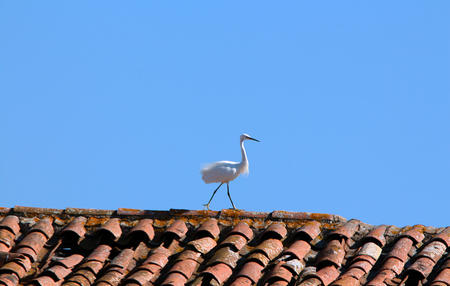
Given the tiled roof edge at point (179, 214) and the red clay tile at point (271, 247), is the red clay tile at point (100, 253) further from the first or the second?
the red clay tile at point (271, 247)

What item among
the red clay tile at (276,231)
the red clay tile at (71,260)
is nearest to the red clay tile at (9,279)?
the red clay tile at (71,260)

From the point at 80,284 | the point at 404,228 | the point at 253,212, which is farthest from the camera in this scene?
the point at 253,212

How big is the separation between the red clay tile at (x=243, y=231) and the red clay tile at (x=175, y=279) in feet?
3.44

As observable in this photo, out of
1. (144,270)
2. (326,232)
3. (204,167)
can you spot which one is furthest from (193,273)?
(204,167)

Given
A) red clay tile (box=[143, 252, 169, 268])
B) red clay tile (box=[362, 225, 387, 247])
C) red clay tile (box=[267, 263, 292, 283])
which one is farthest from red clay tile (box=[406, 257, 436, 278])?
red clay tile (box=[143, 252, 169, 268])

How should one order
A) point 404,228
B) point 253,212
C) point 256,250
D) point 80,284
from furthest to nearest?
point 253,212, point 404,228, point 256,250, point 80,284

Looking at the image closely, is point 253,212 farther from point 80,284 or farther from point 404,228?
point 80,284

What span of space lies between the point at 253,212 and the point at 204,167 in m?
4.57

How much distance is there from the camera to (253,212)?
8750 mm

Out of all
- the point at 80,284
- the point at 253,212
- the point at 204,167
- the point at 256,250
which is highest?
the point at 204,167

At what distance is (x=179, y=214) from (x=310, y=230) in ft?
5.17

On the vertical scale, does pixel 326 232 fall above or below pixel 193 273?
above

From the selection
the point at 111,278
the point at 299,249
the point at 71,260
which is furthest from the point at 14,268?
the point at 299,249

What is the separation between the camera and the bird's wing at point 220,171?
42.9 feet
